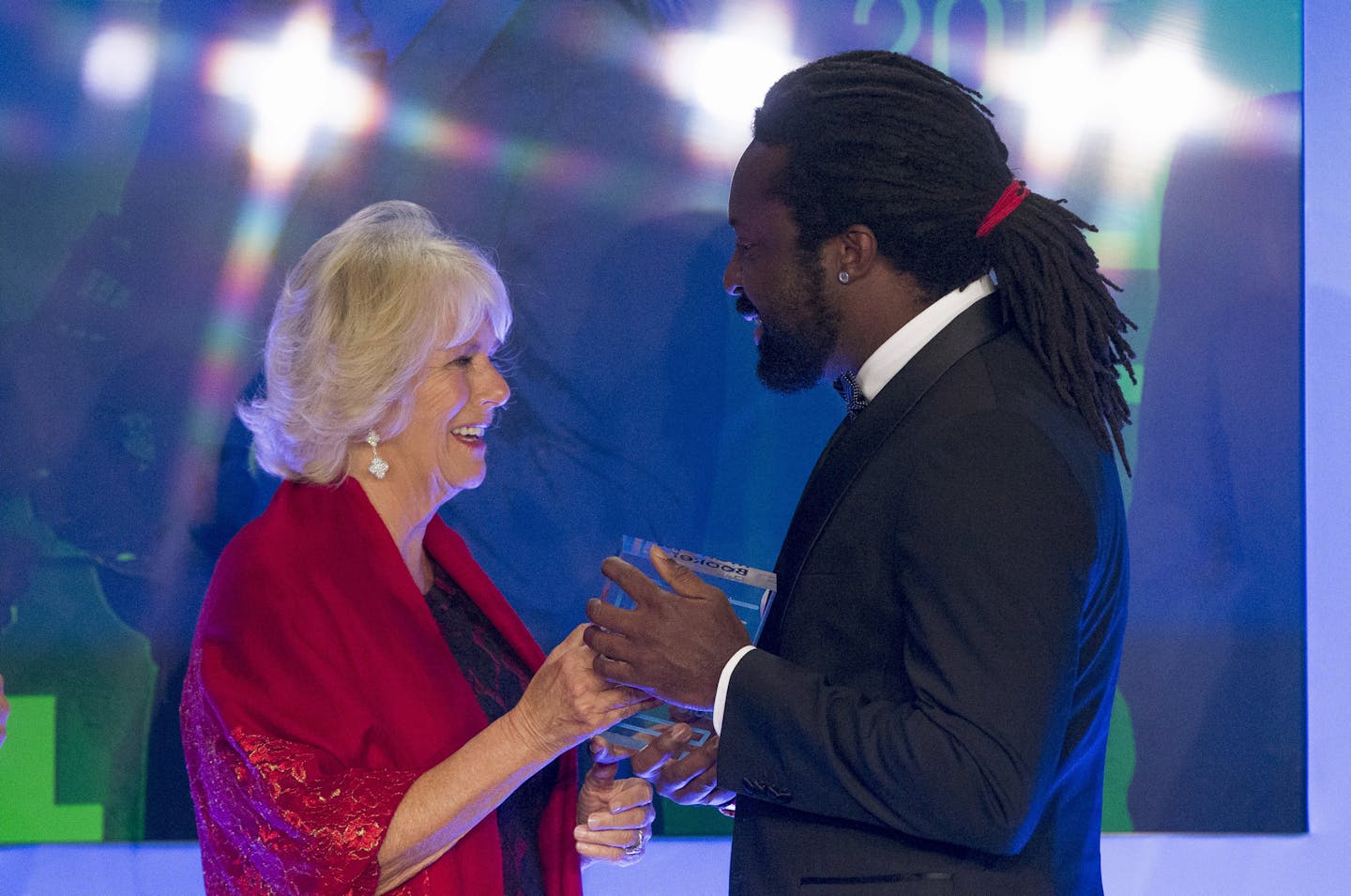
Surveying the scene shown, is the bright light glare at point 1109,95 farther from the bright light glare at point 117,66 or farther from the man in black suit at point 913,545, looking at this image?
the bright light glare at point 117,66

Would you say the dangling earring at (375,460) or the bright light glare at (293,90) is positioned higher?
the bright light glare at (293,90)

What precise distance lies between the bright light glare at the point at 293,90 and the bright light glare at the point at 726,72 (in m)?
0.68

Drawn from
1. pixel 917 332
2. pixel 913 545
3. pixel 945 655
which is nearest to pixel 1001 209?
pixel 917 332

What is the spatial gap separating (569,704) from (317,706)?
356mm

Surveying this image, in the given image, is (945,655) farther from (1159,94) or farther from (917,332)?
(1159,94)

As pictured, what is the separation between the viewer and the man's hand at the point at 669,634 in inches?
52.7

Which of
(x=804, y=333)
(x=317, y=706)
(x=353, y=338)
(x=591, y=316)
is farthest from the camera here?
(x=591, y=316)

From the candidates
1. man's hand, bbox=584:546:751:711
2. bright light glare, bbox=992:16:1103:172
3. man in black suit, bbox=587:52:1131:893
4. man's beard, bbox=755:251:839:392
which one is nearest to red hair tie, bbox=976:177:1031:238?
man in black suit, bbox=587:52:1131:893

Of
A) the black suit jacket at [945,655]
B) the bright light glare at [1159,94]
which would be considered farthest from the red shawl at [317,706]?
the bright light glare at [1159,94]

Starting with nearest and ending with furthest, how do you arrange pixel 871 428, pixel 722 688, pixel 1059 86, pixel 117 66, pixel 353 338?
pixel 722 688 < pixel 871 428 < pixel 353 338 < pixel 117 66 < pixel 1059 86

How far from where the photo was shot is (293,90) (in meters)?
2.58

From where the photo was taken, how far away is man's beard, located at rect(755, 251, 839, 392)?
1519 mm

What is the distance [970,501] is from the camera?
1.22 m

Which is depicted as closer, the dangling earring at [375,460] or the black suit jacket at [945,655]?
the black suit jacket at [945,655]
